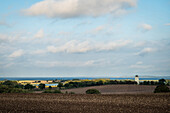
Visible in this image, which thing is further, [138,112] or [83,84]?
[83,84]

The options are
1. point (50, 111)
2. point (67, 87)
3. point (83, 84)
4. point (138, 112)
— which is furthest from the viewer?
point (83, 84)

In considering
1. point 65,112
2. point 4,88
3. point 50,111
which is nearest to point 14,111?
point 50,111

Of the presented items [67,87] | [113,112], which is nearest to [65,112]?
[113,112]

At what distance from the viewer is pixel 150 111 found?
21.0m

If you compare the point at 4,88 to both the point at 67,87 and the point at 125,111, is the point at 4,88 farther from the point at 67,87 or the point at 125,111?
the point at 125,111

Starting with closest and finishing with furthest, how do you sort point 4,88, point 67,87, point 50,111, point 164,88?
point 50,111, point 164,88, point 4,88, point 67,87

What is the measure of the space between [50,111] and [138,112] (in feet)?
28.2

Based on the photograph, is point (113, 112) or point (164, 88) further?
point (164, 88)

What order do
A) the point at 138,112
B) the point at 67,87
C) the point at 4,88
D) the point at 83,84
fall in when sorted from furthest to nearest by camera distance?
1. the point at 83,84
2. the point at 67,87
3. the point at 4,88
4. the point at 138,112

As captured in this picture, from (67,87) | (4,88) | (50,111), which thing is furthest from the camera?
(67,87)

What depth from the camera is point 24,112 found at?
21.2 m

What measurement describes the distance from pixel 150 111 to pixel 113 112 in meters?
3.60

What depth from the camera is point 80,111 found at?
21.7m

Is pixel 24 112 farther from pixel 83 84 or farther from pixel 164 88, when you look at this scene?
pixel 83 84
